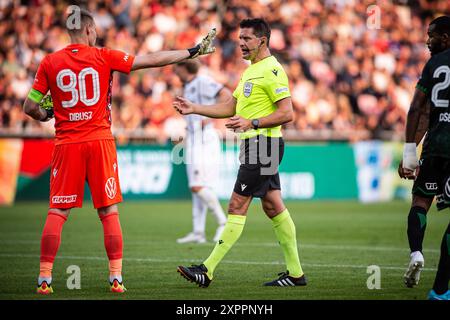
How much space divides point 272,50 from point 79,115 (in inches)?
724

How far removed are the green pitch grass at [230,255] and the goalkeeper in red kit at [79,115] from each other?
0.63 meters

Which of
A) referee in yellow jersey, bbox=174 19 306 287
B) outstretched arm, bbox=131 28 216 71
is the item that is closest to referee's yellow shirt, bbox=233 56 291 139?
referee in yellow jersey, bbox=174 19 306 287

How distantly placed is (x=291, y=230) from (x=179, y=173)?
13.7 meters

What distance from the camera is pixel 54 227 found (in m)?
8.47

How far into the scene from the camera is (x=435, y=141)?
7.93 metres

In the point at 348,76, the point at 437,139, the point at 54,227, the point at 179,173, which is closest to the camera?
the point at 437,139

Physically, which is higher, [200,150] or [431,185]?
[431,185]

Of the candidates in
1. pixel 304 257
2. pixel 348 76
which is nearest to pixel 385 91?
pixel 348 76

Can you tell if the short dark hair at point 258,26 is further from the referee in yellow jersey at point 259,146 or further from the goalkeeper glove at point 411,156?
the goalkeeper glove at point 411,156

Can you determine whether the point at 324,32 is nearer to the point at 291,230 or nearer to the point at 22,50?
the point at 22,50

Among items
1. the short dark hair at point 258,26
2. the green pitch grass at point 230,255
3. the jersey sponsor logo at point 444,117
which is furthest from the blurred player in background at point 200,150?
the jersey sponsor logo at point 444,117

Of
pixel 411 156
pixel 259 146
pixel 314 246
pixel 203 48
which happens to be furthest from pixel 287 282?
pixel 314 246

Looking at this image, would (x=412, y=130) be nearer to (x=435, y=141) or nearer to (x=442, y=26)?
(x=435, y=141)

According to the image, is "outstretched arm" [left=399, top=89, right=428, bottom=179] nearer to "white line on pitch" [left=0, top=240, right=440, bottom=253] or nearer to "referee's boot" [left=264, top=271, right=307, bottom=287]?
"referee's boot" [left=264, top=271, right=307, bottom=287]
